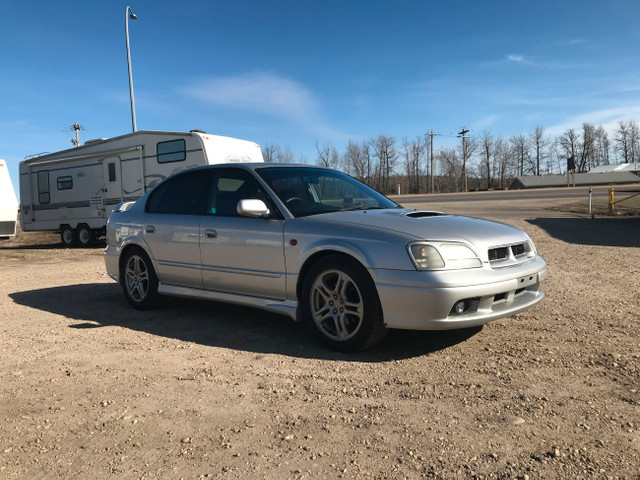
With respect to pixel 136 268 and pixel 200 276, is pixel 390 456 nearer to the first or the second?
pixel 200 276

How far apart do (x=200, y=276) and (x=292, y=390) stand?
2.09 meters

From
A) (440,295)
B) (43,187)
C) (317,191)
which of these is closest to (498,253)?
(440,295)

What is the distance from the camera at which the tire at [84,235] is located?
1519 cm

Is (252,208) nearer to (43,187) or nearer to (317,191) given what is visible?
(317,191)

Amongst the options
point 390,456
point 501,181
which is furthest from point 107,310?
point 501,181

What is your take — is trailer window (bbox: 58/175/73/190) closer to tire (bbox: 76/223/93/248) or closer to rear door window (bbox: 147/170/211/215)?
tire (bbox: 76/223/93/248)

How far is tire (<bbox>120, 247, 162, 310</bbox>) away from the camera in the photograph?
5586 millimetres

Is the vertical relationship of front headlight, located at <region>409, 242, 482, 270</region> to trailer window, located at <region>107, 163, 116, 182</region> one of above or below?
below

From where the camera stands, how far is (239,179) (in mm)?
4934

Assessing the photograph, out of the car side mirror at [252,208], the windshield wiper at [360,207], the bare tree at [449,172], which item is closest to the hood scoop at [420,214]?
the windshield wiper at [360,207]

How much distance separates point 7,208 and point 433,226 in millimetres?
15048

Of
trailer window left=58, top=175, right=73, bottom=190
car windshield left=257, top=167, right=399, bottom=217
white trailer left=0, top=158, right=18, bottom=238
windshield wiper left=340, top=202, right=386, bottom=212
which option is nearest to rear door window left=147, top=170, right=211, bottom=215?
car windshield left=257, top=167, right=399, bottom=217

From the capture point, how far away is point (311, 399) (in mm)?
3150

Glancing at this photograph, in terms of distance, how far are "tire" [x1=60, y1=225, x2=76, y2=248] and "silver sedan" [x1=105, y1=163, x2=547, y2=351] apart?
11.2 m
